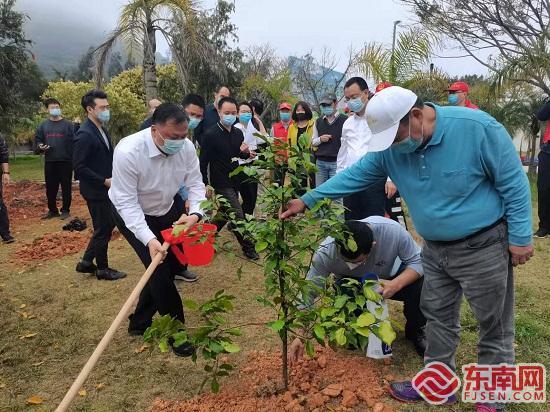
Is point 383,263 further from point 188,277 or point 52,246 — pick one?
point 52,246

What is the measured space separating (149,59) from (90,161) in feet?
14.5

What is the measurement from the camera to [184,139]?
294 centimetres

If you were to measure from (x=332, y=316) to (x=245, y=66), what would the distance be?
88.0ft

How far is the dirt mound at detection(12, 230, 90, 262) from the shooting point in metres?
5.57

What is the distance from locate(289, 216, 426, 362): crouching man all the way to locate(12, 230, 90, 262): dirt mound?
4123 mm

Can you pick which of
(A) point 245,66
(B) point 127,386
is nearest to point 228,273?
(B) point 127,386

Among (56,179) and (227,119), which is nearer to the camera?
(227,119)

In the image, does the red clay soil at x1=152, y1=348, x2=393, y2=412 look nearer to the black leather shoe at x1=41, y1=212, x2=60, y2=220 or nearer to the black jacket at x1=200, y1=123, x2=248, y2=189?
the black jacket at x1=200, y1=123, x2=248, y2=189

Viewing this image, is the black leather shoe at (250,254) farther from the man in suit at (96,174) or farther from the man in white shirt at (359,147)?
the man in suit at (96,174)

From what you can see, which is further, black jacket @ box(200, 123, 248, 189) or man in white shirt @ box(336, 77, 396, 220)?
black jacket @ box(200, 123, 248, 189)

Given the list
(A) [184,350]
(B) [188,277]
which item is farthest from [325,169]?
(A) [184,350]

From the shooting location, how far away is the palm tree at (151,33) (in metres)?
8.09

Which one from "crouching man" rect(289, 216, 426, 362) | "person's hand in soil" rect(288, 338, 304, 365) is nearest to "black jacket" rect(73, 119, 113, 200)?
"crouching man" rect(289, 216, 426, 362)

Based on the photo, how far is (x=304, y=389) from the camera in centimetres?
254
